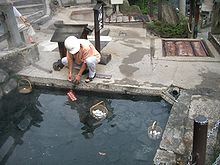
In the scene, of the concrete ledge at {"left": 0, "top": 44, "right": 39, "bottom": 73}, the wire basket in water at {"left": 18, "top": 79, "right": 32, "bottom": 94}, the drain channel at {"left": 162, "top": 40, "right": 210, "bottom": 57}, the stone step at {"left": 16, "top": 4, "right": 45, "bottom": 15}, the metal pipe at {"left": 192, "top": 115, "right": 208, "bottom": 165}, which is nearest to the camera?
the metal pipe at {"left": 192, "top": 115, "right": 208, "bottom": 165}

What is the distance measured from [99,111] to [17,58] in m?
3.56

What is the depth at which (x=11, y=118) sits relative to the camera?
325 inches

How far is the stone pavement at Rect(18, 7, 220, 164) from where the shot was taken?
21.2 ft

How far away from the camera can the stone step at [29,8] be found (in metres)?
15.3

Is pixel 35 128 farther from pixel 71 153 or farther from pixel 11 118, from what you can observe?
pixel 71 153

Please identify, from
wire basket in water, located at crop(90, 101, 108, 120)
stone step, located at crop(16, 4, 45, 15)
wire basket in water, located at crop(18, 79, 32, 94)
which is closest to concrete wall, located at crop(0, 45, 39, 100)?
wire basket in water, located at crop(18, 79, 32, 94)

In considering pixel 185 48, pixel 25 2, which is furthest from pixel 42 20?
pixel 185 48

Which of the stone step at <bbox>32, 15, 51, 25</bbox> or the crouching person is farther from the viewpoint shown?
the stone step at <bbox>32, 15, 51, 25</bbox>

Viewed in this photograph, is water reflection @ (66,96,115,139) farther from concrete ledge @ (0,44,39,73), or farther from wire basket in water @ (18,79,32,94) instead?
concrete ledge @ (0,44,39,73)

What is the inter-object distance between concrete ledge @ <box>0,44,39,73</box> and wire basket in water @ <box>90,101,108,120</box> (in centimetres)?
324

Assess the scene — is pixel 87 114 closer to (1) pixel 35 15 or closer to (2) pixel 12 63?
(2) pixel 12 63

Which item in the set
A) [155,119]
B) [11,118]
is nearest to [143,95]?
[155,119]

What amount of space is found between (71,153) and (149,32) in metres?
9.02

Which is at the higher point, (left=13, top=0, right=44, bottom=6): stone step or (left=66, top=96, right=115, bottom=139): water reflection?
(left=13, top=0, right=44, bottom=6): stone step
